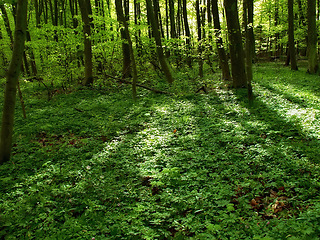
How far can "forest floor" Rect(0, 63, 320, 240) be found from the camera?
3252 millimetres

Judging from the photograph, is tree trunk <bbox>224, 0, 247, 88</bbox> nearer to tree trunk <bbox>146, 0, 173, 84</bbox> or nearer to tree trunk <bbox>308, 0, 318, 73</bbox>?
tree trunk <bbox>146, 0, 173, 84</bbox>

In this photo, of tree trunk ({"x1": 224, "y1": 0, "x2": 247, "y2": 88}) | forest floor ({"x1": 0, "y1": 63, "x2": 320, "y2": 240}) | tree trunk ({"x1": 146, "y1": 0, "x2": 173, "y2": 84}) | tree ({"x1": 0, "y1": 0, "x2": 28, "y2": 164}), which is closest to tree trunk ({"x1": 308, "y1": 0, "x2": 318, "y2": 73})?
tree trunk ({"x1": 224, "y1": 0, "x2": 247, "y2": 88})

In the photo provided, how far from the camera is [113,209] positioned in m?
3.75

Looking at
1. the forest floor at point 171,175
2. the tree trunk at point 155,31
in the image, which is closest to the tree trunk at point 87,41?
the tree trunk at point 155,31

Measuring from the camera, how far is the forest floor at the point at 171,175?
3.25 metres

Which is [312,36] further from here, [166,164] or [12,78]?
[12,78]

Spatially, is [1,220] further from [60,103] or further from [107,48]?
[107,48]

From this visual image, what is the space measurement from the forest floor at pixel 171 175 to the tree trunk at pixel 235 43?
229cm

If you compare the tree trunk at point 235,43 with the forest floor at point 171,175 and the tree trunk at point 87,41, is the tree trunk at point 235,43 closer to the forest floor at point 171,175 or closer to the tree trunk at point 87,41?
the forest floor at point 171,175

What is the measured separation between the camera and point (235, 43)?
10.2 meters

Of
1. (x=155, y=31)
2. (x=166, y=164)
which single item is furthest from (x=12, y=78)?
(x=155, y=31)

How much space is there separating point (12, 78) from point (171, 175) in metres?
4.16

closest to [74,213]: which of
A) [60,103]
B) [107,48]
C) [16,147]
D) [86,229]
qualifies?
[86,229]

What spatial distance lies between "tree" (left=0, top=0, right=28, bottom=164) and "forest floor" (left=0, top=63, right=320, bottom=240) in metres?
0.54
